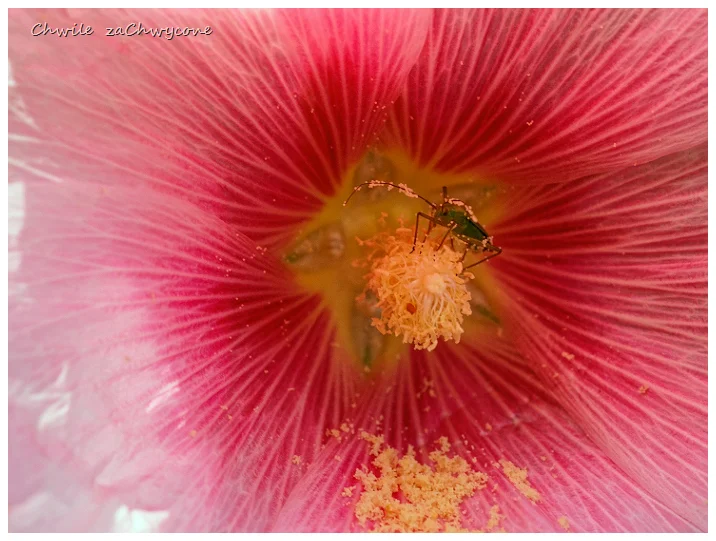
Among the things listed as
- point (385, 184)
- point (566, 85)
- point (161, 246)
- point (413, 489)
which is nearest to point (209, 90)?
point (161, 246)

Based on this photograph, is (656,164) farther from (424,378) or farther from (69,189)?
(69,189)

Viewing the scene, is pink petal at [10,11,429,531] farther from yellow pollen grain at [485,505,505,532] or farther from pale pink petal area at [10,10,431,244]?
yellow pollen grain at [485,505,505,532]

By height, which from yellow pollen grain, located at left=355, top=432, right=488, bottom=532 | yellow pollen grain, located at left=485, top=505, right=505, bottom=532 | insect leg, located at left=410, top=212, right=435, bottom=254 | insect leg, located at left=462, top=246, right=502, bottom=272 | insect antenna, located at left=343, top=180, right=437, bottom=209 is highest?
insect antenna, located at left=343, top=180, right=437, bottom=209

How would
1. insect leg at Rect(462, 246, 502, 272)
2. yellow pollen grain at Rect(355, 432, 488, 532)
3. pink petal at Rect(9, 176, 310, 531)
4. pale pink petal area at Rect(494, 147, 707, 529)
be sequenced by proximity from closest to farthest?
pink petal at Rect(9, 176, 310, 531) → yellow pollen grain at Rect(355, 432, 488, 532) → pale pink petal area at Rect(494, 147, 707, 529) → insect leg at Rect(462, 246, 502, 272)

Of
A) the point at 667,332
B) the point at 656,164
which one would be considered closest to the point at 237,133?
the point at 656,164

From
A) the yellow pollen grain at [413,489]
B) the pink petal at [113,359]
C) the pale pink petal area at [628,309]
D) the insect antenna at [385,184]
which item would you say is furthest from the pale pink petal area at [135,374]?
the pale pink petal area at [628,309]

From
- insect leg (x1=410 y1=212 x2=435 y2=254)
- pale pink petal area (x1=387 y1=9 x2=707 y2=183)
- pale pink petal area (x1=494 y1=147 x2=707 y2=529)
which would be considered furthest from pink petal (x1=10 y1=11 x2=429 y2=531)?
pale pink petal area (x1=494 y1=147 x2=707 y2=529)

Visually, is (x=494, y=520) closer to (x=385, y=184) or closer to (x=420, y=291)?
(x=420, y=291)

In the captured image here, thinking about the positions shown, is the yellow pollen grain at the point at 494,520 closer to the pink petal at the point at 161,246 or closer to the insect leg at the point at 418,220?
the pink petal at the point at 161,246
